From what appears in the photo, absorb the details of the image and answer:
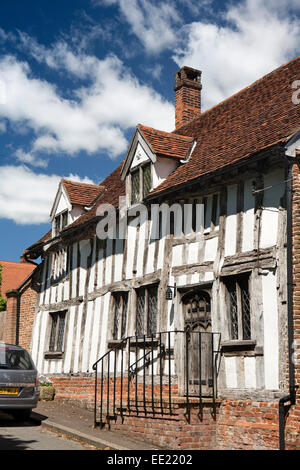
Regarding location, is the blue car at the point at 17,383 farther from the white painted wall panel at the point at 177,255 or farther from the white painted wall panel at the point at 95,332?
the white painted wall panel at the point at 177,255

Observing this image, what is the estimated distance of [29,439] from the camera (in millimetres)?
8914

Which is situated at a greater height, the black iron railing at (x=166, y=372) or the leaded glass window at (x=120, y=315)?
the leaded glass window at (x=120, y=315)

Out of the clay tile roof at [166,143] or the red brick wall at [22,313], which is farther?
the red brick wall at [22,313]

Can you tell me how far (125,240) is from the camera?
1342 centimetres

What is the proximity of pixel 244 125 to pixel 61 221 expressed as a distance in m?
7.54

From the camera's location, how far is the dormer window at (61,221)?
1720cm

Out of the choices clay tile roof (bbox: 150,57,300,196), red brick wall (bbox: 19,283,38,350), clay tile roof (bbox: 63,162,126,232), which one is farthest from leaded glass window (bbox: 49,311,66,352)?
clay tile roof (bbox: 150,57,300,196)

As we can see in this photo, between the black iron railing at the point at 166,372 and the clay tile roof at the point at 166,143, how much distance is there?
14.1 ft

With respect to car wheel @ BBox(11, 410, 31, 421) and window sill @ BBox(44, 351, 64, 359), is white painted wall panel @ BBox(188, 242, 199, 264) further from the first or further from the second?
window sill @ BBox(44, 351, 64, 359)

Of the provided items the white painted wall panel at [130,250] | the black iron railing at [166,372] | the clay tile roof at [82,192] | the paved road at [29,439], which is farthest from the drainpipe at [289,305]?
the clay tile roof at [82,192]

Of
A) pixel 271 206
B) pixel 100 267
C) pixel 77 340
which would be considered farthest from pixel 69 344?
pixel 271 206

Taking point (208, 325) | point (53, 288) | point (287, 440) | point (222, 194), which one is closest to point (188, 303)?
point (208, 325)

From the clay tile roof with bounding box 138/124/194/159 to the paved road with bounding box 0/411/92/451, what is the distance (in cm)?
655

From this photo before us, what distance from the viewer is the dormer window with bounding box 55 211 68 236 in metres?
17.2
